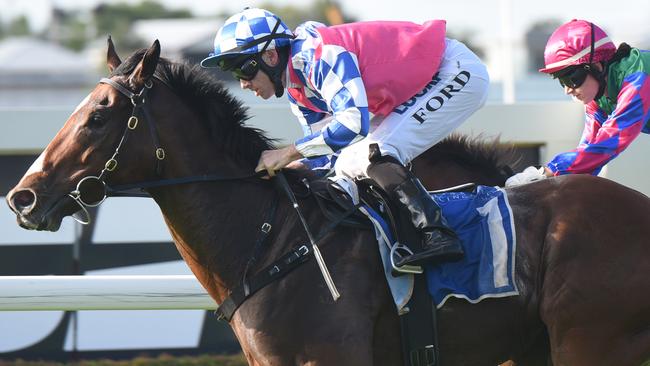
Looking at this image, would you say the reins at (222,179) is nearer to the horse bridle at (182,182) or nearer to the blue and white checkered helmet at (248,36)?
→ the horse bridle at (182,182)

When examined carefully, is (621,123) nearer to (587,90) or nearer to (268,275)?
(587,90)

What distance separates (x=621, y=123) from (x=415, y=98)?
0.85m

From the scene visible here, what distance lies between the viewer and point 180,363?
20.8 ft

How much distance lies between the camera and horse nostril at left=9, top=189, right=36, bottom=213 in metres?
3.44

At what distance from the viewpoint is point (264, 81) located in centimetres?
381

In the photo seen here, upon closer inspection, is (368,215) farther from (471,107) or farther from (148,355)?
(148,355)

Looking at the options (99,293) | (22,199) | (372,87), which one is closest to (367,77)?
(372,87)

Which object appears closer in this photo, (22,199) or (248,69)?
(22,199)

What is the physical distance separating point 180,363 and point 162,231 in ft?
2.79

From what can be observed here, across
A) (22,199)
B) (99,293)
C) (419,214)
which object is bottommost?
(99,293)

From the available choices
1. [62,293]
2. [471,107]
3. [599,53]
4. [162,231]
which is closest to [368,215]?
[471,107]

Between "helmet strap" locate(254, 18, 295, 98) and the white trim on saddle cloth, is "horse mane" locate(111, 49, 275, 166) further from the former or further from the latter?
the white trim on saddle cloth

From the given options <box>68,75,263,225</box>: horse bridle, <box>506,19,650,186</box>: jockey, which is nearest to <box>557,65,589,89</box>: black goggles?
<box>506,19,650,186</box>: jockey

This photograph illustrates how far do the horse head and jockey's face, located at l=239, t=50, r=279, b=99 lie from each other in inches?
14.6
